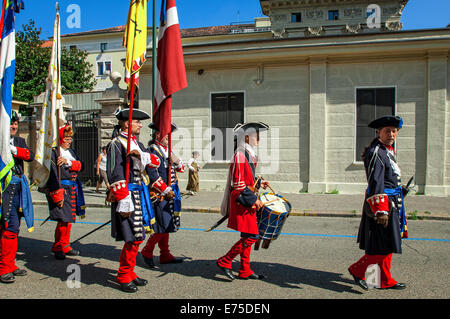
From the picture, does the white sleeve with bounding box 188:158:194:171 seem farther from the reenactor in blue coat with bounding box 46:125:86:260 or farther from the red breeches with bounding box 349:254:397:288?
the red breeches with bounding box 349:254:397:288

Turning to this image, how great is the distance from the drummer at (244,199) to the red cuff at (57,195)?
2.60m

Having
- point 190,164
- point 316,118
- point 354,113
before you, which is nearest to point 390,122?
point 316,118

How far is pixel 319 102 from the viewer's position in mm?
12875

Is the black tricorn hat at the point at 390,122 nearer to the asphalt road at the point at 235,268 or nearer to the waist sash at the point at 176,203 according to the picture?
the asphalt road at the point at 235,268

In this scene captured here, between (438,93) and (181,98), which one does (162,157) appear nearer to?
(181,98)

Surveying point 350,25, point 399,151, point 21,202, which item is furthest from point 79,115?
point 350,25

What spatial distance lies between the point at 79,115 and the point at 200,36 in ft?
86.6

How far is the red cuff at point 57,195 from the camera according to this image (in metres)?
5.17

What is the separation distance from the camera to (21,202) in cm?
460

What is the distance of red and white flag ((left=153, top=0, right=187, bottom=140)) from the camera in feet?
14.6

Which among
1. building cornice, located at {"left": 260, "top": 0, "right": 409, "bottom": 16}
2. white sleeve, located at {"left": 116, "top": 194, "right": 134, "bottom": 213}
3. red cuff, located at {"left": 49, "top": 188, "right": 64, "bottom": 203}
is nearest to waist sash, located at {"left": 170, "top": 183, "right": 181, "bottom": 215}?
white sleeve, located at {"left": 116, "top": 194, "right": 134, "bottom": 213}

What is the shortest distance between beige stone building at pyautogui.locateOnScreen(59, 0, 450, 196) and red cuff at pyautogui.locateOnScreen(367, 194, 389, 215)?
9135mm

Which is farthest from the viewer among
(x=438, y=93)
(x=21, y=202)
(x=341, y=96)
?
(x=341, y=96)
